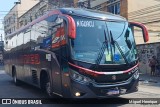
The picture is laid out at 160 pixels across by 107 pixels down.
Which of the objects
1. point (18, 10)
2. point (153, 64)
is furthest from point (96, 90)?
point (18, 10)

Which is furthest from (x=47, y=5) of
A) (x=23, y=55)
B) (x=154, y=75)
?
(x=23, y=55)

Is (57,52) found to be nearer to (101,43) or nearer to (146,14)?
(101,43)

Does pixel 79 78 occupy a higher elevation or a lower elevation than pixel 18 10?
lower

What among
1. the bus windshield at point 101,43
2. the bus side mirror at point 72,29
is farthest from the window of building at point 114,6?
the bus side mirror at point 72,29

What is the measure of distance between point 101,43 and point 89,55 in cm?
56

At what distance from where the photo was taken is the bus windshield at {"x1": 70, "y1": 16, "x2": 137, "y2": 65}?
8.58m

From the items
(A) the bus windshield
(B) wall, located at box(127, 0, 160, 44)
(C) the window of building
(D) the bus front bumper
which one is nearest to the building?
(C) the window of building

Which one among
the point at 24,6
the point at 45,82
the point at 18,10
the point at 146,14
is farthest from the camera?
the point at 24,6

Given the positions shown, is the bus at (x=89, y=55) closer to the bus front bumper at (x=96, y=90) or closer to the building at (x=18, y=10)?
the bus front bumper at (x=96, y=90)

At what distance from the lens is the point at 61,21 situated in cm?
927

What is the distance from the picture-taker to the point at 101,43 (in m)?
8.82

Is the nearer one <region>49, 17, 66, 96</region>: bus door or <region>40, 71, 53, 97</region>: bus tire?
<region>49, 17, 66, 96</region>: bus door

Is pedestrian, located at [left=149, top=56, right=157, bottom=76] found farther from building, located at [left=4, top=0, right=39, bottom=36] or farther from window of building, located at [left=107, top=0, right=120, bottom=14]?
building, located at [left=4, top=0, right=39, bottom=36]

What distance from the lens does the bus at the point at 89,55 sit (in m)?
8.40
